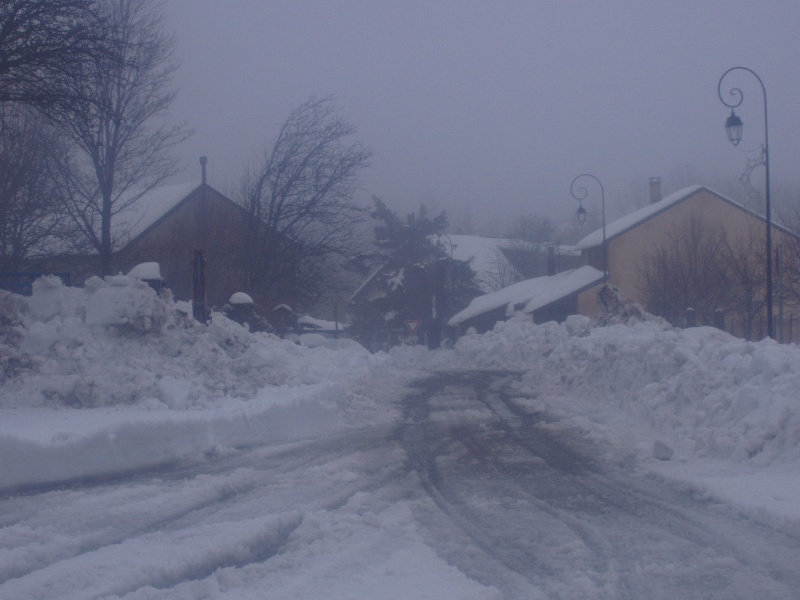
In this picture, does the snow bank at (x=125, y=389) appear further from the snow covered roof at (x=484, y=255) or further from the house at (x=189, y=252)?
the snow covered roof at (x=484, y=255)

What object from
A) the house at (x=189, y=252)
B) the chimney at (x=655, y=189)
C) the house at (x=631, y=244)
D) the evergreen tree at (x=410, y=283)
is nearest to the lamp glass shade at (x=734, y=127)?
the house at (x=189, y=252)

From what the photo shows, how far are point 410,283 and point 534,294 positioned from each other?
9.22 metres

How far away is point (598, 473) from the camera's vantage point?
28.9ft

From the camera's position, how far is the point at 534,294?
171 ft

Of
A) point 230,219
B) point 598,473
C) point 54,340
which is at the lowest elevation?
point 598,473

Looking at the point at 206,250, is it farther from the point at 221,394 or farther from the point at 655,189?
the point at 655,189

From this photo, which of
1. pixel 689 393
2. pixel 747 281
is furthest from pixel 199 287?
pixel 747 281

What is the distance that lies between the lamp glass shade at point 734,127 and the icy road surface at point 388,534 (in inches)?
383

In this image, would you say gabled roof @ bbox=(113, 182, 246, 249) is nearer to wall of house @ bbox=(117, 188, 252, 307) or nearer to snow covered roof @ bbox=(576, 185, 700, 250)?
wall of house @ bbox=(117, 188, 252, 307)

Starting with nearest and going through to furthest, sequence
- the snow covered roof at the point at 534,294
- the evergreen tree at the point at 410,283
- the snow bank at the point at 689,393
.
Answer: the snow bank at the point at 689,393
the snow covered roof at the point at 534,294
the evergreen tree at the point at 410,283

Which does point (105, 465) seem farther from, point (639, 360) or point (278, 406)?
point (639, 360)

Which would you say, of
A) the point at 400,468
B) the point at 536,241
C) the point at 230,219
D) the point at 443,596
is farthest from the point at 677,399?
the point at 536,241

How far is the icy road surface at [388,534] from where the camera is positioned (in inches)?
207

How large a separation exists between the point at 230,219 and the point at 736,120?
775 inches
